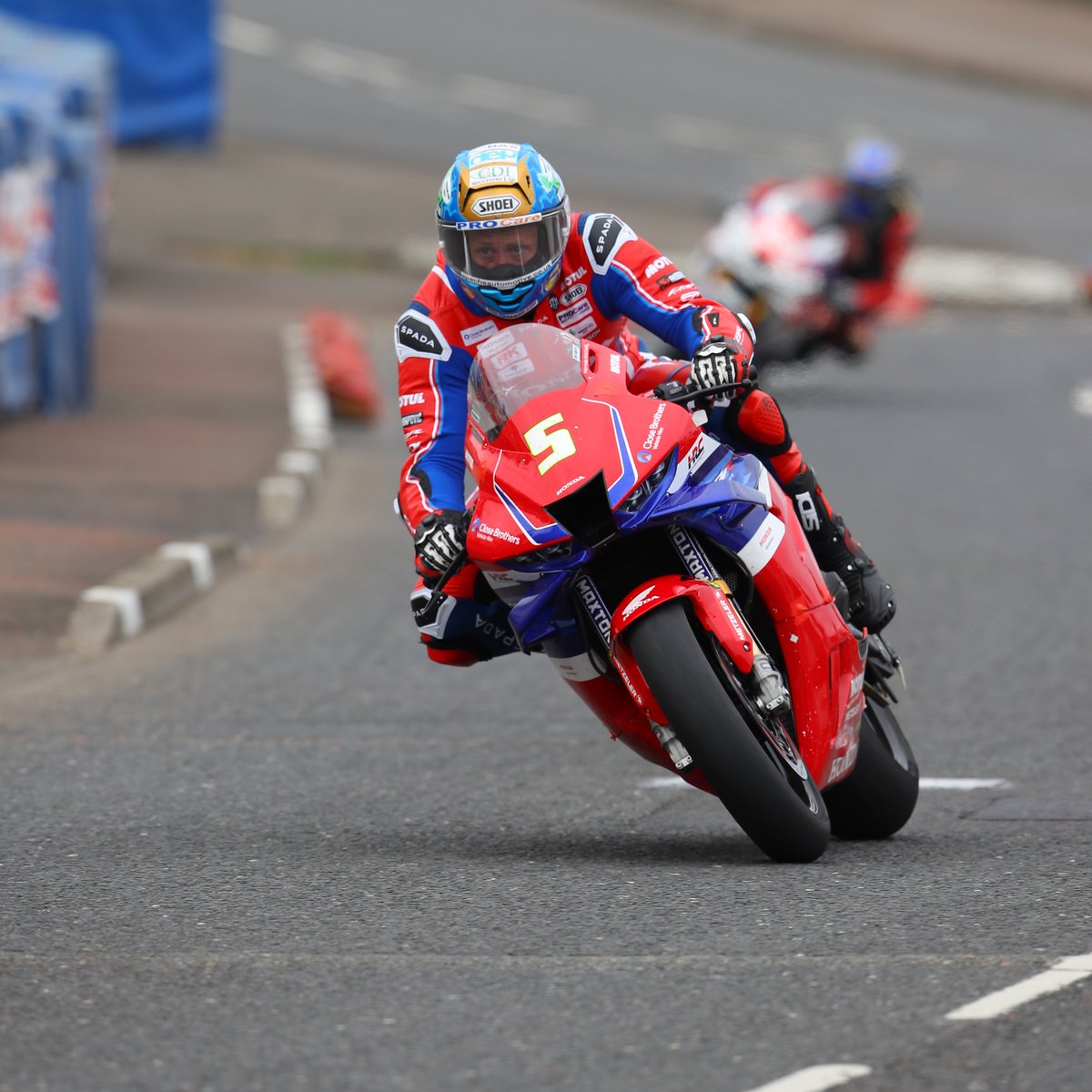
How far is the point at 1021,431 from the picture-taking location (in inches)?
652

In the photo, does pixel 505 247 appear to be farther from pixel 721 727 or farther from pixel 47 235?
pixel 47 235

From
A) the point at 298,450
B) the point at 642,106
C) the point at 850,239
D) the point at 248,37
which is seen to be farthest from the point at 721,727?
the point at 248,37

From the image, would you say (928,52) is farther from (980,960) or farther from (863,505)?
(980,960)

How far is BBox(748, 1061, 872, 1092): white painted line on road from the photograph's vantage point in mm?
3904

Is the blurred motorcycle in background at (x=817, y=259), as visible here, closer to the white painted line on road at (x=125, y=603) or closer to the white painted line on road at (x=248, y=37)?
the white painted line on road at (x=125, y=603)

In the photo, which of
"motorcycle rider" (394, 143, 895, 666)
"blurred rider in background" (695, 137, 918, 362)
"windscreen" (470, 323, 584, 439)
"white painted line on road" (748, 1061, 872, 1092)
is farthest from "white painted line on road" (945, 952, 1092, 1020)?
"blurred rider in background" (695, 137, 918, 362)

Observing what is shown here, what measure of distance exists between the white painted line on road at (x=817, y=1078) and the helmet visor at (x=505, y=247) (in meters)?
2.53

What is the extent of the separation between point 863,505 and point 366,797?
7.09 meters

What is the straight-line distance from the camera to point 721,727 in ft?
17.3

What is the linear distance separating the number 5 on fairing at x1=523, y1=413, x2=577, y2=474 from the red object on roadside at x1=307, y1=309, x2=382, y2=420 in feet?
38.3

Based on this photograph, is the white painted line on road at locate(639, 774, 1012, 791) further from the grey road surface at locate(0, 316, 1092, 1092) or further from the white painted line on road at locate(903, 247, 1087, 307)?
the white painted line on road at locate(903, 247, 1087, 307)

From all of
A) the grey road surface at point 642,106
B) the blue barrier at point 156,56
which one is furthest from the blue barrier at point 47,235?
the grey road surface at point 642,106

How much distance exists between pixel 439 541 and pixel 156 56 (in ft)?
83.2

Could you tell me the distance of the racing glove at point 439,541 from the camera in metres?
5.63
